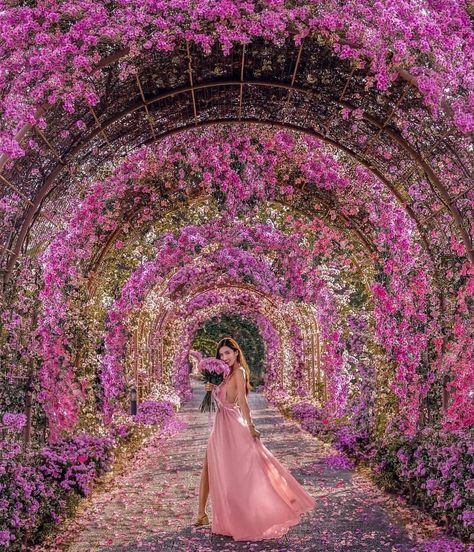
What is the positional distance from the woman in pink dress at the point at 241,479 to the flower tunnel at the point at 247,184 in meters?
1.26

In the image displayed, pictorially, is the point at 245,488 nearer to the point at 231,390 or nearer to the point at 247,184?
the point at 231,390

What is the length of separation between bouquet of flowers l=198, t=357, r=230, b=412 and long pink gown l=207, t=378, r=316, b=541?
0.97 feet

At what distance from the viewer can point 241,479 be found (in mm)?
6035

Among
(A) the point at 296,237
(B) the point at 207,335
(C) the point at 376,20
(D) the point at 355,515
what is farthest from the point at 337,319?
Result: (B) the point at 207,335

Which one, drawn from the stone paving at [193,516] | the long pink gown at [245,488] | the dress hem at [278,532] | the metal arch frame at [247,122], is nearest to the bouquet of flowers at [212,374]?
the long pink gown at [245,488]

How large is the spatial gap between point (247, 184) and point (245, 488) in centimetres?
395

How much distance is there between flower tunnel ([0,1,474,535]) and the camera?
17.2 feet

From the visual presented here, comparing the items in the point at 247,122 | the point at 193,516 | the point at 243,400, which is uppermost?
the point at 247,122

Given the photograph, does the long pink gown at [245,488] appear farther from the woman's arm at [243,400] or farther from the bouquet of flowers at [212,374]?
the bouquet of flowers at [212,374]

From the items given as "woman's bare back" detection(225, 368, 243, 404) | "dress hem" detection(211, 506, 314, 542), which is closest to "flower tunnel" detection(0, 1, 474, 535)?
"dress hem" detection(211, 506, 314, 542)

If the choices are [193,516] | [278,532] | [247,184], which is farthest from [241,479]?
[247,184]

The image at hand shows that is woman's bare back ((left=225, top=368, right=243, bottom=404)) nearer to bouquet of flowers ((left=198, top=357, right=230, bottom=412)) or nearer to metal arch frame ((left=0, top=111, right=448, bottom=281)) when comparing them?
bouquet of flowers ((left=198, top=357, right=230, bottom=412))

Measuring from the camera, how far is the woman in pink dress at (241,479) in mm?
5879

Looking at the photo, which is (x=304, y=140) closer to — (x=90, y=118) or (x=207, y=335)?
(x=90, y=118)
